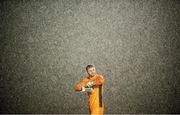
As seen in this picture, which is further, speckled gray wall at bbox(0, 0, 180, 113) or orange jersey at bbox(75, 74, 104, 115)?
speckled gray wall at bbox(0, 0, 180, 113)

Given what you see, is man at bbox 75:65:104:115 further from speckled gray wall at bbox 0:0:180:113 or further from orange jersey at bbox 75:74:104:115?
speckled gray wall at bbox 0:0:180:113

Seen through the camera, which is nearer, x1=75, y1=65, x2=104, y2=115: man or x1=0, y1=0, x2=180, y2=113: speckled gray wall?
x1=75, y1=65, x2=104, y2=115: man

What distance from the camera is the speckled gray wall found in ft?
14.6

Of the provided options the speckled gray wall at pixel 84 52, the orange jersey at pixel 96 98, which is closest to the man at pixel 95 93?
the orange jersey at pixel 96 98

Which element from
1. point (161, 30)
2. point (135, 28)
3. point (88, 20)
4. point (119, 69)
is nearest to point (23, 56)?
point (88, 20)

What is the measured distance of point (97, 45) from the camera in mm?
4504

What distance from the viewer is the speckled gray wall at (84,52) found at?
14.6ft

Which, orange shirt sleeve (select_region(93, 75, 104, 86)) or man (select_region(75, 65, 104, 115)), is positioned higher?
orange shirt sleeve (select_region(93, 75, 104, 86))

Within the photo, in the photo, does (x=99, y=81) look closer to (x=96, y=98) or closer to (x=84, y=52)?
(x=96, y=98)

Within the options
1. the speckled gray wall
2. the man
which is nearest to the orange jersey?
the man

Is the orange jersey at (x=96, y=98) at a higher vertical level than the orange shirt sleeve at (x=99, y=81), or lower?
lower

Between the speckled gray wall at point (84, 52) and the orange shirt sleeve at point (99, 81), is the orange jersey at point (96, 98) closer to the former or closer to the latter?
the orange shirt sleeve at point (99, 81)

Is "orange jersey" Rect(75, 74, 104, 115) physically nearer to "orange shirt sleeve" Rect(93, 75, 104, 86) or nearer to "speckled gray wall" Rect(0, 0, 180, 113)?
"orange shirt sleeve" Rect(93, 75, 104, 86)

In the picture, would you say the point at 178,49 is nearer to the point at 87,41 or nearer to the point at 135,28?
the point at 135,28
